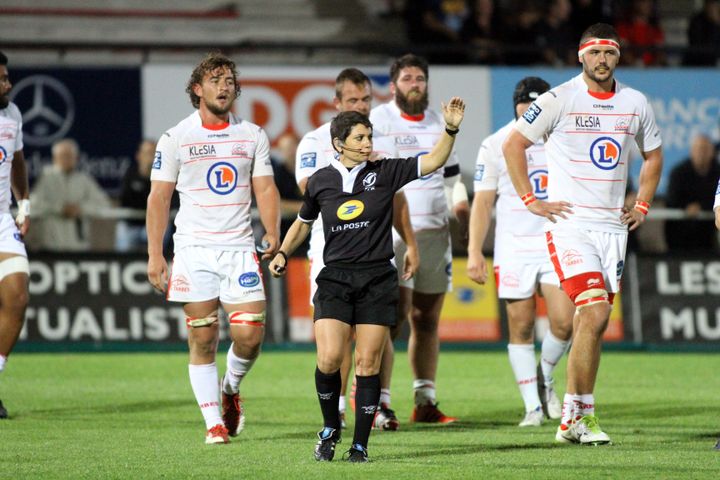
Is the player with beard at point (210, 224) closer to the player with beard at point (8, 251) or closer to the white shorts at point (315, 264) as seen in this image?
the white shorts at point (315, 264)

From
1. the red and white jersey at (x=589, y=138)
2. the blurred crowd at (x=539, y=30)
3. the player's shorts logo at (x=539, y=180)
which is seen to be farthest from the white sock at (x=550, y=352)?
the blurred crowd at (x=539, y=30)

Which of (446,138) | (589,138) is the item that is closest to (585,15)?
(589,138)

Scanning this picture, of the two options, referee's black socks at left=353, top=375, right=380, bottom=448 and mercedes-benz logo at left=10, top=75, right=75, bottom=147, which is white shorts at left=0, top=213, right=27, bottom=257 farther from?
mercedes-benz logo at left=10, top=75, right=75, bottom=147

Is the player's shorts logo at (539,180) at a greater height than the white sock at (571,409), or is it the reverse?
A: the player's shorts logo at (539,180)

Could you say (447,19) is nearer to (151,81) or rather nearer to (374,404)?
(151,81)

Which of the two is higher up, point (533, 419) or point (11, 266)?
point (11, 266)

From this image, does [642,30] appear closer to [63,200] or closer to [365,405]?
[63,200]

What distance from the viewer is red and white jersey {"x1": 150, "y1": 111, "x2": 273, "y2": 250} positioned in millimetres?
9648

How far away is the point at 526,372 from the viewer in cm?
1096

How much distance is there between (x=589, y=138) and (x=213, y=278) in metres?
2.80

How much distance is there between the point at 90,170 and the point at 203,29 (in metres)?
4.30

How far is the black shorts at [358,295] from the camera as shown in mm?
8656

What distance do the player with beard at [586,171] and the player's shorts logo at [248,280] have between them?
196 cm

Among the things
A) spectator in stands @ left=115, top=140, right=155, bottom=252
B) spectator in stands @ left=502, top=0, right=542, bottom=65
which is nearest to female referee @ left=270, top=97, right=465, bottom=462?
spectator in stands @ left=115, top=140, right=155, bottom=252
